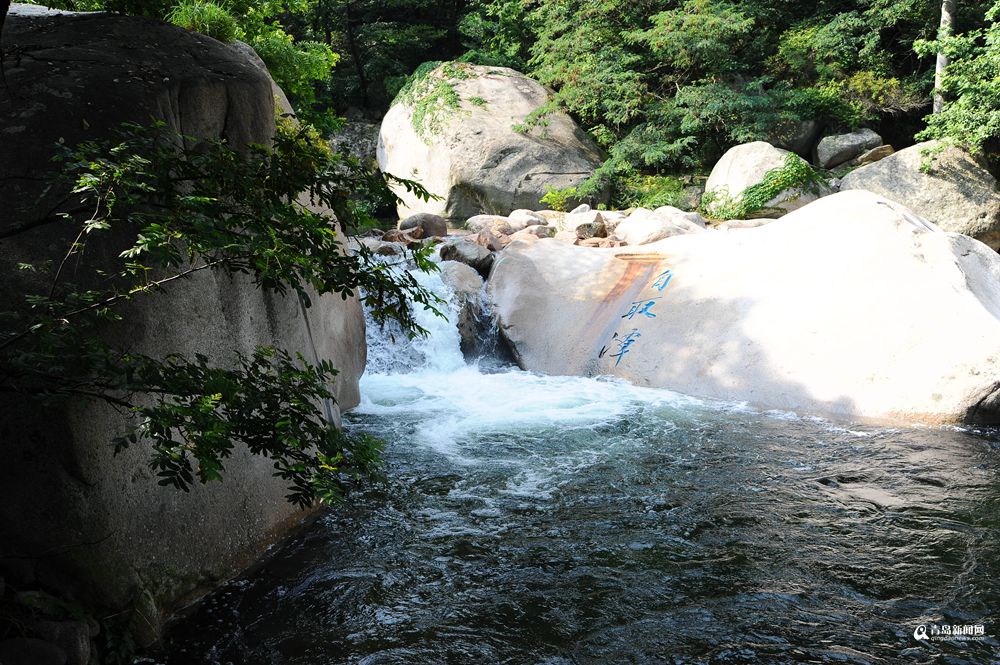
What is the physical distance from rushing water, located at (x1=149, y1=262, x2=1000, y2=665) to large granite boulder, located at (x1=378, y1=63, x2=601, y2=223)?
34.9 ft

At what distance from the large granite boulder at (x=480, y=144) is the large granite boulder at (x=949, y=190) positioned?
635cm

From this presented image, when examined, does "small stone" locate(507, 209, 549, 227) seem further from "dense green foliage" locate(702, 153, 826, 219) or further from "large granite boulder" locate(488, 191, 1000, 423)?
"large granite boulder" locate(488, 191, 1000, 423)

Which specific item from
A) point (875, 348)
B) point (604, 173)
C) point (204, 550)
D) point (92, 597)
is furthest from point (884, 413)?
point (604, 173)

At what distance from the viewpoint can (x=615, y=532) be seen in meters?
4.64

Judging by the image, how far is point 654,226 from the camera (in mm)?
11203

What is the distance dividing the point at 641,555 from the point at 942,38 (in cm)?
1387

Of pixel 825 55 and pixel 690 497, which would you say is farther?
pixel 825 55

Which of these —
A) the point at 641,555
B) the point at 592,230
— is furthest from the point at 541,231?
the point at 641,555

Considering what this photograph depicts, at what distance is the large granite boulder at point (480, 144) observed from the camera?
16.7 meters

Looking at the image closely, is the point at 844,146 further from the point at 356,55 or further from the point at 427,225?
the point at 356,55

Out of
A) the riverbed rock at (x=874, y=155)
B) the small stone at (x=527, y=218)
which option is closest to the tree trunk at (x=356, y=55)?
the small stone at (x=527, y=218)

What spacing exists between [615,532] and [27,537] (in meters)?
3.04

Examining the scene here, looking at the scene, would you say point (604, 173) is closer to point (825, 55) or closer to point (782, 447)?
point (825, 55)

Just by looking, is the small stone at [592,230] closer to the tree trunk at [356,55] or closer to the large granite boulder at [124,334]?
the large granite boulder at [124,334]
